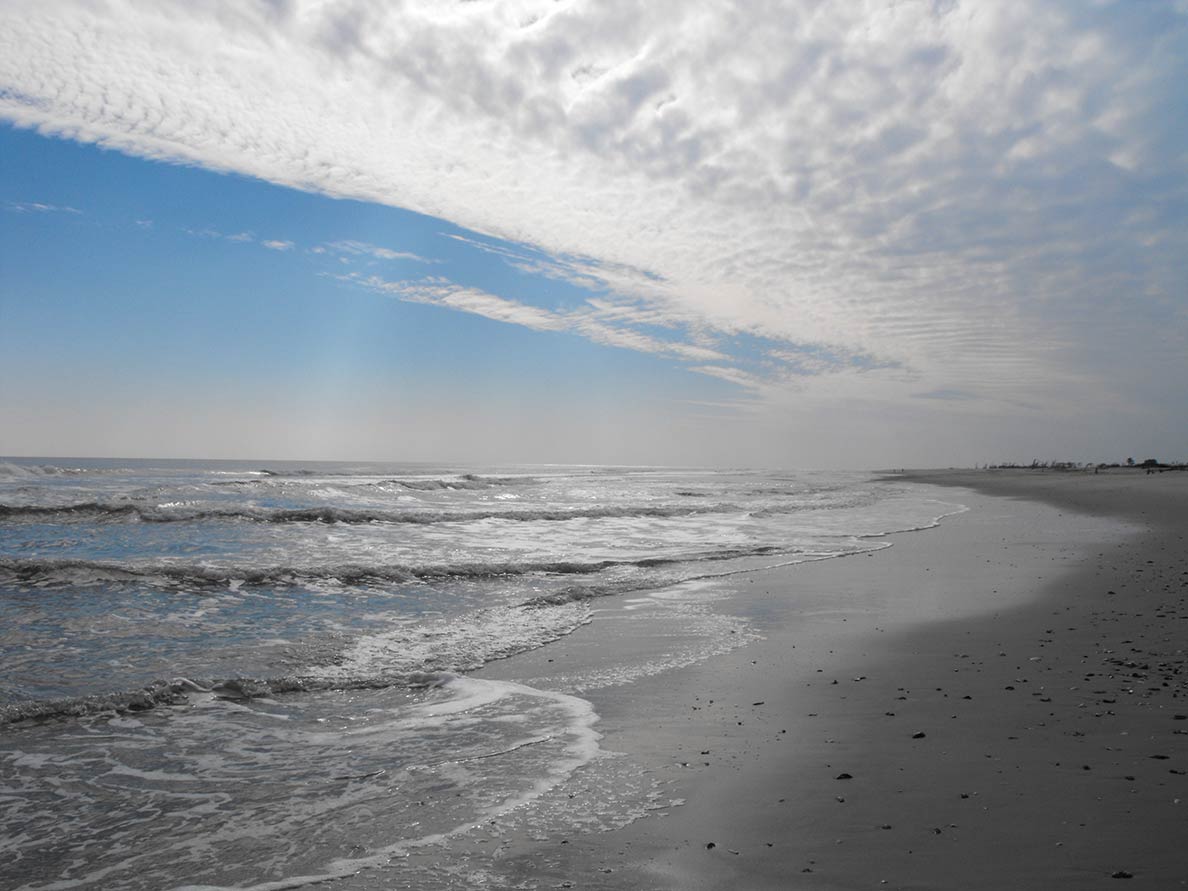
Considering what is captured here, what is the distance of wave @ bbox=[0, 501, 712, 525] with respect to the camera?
69.3 feet

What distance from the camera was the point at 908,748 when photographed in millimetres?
4617

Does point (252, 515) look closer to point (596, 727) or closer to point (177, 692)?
point (177, 692)

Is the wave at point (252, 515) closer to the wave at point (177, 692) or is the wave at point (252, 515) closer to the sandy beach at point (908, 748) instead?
the sandy beach at point (908, 748)

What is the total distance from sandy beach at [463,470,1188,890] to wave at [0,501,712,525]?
15.2 meters

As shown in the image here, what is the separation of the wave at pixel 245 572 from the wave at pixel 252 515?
9.23 m

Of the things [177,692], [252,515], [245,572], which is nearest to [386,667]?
[177,692]

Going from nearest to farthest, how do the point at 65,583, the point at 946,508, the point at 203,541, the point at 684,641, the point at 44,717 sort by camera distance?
the point at 44,717 → the point at 684,641 → the point at 65,583 → the point at 203,541 → the point at 946,508

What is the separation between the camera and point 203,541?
55.2 feet

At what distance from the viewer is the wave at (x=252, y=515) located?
831 inches

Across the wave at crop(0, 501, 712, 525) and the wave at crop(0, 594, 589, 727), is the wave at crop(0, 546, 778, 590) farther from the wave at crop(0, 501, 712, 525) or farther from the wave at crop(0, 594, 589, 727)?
the wave at crop(0, 501, 712, 525)

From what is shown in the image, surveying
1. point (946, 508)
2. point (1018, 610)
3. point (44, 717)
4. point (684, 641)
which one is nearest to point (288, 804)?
point (44, 717)

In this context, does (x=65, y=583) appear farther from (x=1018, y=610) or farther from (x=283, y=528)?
(x=1018, y=610)

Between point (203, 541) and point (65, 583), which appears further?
point (203, 541)

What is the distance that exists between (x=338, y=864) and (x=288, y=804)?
3.01ft
